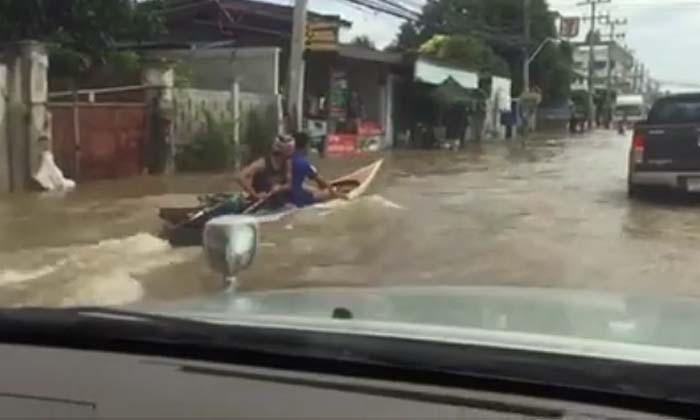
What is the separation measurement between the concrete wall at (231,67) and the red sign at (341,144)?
4.83 metres

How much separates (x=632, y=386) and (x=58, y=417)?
914mm

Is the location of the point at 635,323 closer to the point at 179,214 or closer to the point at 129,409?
the point at 129,409

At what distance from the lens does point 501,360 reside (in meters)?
1.84

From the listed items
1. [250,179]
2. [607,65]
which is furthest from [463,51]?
[607,65]

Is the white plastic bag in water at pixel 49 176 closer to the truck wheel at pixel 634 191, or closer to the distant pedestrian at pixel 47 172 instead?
the distant pedestrian at pixel 47 172

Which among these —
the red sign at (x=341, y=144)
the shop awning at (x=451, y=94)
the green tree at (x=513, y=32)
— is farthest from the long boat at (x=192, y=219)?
the green tree at (x=513, y=32)

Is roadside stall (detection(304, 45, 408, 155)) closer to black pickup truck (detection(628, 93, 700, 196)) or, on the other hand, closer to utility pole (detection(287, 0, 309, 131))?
utility pole (detection(287, 0, 309, 131))

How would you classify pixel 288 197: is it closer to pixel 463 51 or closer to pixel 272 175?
pixel 272 175

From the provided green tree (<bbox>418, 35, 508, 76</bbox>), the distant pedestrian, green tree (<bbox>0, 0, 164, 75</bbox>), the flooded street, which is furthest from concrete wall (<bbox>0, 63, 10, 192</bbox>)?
green tree (<bbox>418, 35, 508, 76</bbox>)

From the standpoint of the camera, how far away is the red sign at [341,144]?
1289 inches

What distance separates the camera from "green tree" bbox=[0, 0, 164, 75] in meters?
22.8

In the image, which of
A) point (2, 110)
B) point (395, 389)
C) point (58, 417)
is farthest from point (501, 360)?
point (2, 110)

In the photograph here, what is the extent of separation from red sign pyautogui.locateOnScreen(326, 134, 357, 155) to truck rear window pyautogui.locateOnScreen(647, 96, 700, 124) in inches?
666

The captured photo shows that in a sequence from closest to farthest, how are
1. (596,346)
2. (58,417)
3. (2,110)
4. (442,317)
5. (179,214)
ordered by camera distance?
1. (58,417)
2. (596,346)
3. (442,317)
4. (179,214)
5. (2,110)
